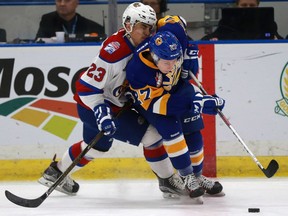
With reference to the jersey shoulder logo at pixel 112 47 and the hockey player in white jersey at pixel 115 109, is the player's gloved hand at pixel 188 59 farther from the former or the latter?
the jersey shoulder logo at pixel 112 47

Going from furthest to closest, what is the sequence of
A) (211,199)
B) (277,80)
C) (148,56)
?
(277,80) < (211,199) < (148,56)

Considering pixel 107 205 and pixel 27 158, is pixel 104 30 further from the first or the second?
pixel 107 205

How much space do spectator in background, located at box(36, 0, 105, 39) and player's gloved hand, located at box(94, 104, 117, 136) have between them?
1193mm

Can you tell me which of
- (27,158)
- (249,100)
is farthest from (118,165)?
(249,100)

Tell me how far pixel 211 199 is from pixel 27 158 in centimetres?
135

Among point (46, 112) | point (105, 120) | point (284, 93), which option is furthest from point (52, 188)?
point (284, 93)

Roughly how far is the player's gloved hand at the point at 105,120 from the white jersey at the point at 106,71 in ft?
0.17

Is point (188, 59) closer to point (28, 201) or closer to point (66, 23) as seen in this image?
point (28, 201)

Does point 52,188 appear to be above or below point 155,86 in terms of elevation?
below

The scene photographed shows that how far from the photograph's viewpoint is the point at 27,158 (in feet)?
17.8

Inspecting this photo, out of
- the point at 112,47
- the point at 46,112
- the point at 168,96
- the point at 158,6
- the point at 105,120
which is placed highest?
the point at 158,6

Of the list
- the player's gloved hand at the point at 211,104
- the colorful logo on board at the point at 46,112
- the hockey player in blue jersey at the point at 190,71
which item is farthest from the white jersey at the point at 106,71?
A: the colorful logo on board at the point at 46,112

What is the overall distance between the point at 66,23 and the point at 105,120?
1.39 metres

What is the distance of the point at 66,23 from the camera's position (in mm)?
5574
